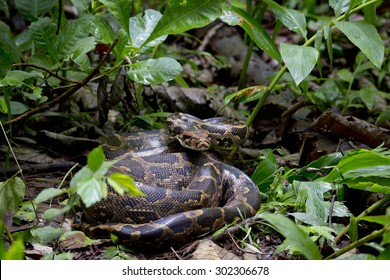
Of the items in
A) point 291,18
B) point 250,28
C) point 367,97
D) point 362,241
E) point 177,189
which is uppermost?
point 291,18

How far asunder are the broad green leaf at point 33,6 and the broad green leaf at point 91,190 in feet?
9.99

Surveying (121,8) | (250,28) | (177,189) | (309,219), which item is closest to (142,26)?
(121,8)

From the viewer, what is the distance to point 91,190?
2613mm

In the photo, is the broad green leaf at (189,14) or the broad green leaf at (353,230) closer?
the broad green leaf at (353,230)

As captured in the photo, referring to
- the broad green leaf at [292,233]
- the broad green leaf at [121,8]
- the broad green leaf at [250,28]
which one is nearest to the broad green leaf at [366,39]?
the broad green leaf at [250,28]

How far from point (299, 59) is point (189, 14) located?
3.22 feet

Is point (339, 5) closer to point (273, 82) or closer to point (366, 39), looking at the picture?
point (366, 39)

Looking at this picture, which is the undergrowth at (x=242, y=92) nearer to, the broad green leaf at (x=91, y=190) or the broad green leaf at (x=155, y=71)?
the broad green leaf at (x=155, y=71)

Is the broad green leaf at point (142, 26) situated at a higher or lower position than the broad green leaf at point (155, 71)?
higher

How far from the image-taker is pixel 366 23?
4.54 meters

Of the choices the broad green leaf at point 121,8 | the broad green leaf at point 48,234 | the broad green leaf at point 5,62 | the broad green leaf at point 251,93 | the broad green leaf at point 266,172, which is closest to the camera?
the broad green leaf at point 48,234

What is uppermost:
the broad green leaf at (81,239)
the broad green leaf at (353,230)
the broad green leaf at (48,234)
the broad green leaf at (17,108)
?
the broad green leaf at (48,234)

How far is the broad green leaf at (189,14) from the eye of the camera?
4.05m

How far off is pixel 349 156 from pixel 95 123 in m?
3.02
